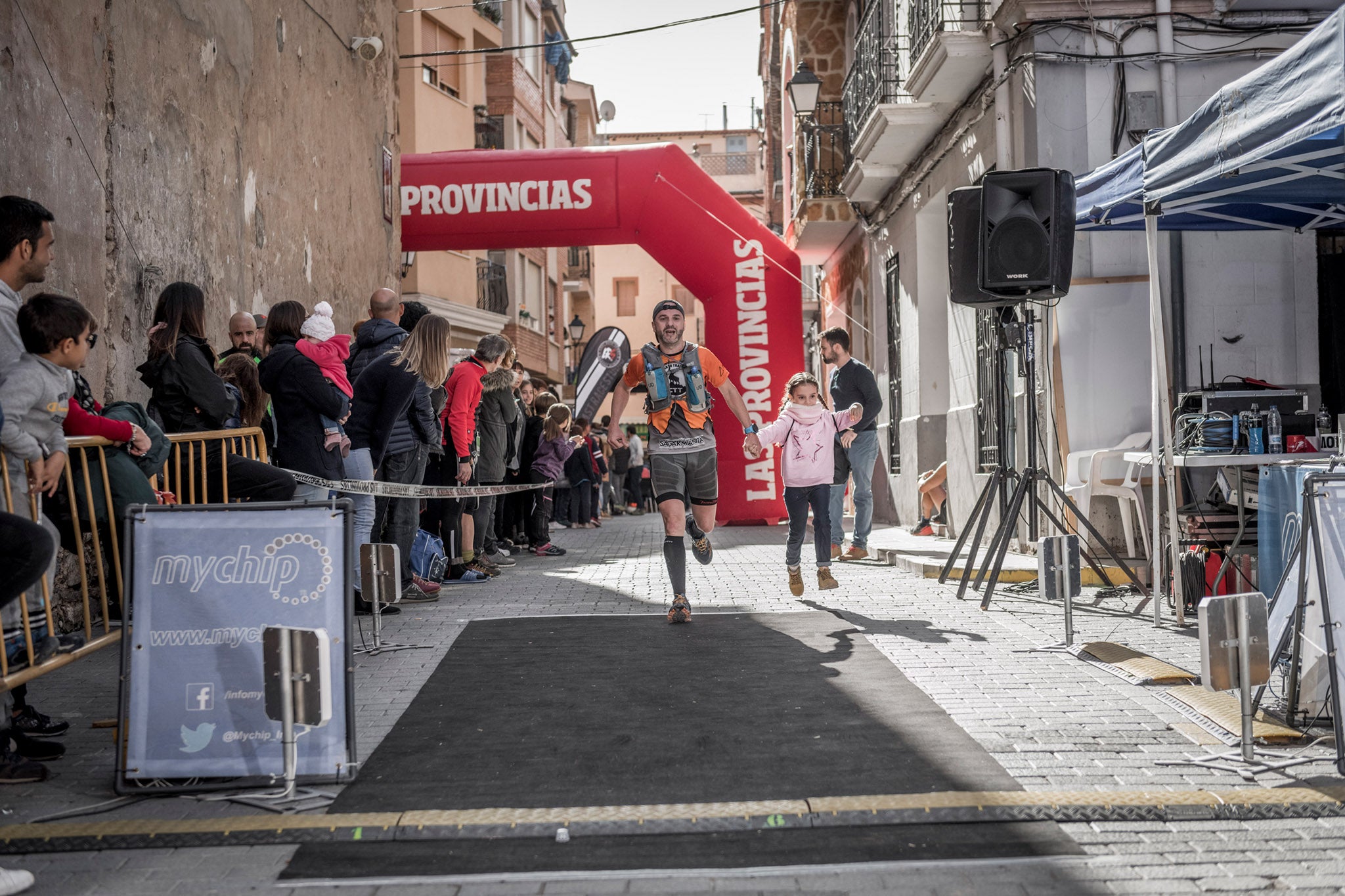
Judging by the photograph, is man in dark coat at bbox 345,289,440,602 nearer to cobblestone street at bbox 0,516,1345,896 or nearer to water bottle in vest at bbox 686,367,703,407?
cobblestone street at bbox 0,516,1345,896

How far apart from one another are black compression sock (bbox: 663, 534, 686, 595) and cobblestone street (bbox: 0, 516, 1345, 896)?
694mm

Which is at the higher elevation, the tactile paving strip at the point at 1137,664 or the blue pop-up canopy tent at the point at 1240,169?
the blue pop-up canopy tent at the point at 1240,169

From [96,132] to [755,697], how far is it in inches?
239

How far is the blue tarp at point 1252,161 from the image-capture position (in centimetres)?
538

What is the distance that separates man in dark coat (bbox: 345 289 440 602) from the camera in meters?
9.56

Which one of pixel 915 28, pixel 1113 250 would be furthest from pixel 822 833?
pixel 915 28

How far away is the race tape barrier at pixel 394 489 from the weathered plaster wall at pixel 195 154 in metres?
1.86

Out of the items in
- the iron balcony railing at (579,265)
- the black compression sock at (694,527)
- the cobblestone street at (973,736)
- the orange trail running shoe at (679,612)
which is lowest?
the cobblestone street at (973,736)

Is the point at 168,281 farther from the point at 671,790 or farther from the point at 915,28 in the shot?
the point at 915,28

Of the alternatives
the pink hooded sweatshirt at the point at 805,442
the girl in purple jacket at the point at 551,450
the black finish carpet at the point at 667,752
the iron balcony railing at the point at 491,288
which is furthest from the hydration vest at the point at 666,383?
the iron balcony railing at the point at 491,288

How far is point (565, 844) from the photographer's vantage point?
4.03 metres

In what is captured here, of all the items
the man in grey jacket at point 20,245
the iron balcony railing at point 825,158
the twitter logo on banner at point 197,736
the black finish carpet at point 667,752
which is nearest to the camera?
the black finish carpet at point 667,752

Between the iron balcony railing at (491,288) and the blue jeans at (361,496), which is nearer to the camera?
the blue jeans at (361,496)

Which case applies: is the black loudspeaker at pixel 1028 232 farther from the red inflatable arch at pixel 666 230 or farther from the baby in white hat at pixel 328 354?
the red inflatable arch at pixel 666 230
